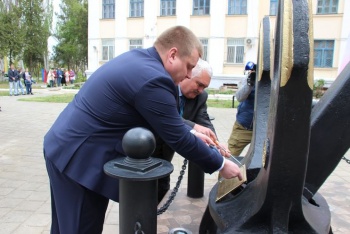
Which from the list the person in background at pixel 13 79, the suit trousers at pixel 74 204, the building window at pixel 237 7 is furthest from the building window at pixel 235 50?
the suit trousers at pixel 74 204

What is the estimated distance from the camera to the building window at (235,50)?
2169cm

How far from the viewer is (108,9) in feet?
78.8

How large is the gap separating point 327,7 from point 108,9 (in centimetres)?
1387

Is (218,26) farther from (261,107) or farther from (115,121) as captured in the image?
(115,121)

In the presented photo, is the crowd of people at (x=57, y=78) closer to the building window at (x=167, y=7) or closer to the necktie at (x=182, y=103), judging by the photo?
the building window at (x=167, y=7)

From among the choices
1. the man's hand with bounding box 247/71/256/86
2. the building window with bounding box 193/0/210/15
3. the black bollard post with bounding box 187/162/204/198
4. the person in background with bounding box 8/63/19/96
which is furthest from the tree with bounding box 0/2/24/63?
the man's hand with bounding box 247/71/256/86

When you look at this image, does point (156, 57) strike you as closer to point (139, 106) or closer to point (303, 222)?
point (139, 106)

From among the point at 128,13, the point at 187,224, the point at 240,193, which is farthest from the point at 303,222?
the point at 128,13

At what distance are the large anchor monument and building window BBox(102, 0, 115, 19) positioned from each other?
75.5ft

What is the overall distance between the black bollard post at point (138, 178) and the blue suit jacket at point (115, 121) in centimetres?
14

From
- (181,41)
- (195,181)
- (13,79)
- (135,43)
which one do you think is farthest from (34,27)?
(181,41)

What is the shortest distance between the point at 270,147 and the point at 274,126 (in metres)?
0.15

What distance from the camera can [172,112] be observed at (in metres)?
1.70

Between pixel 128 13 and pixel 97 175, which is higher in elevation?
pixel 128 13
